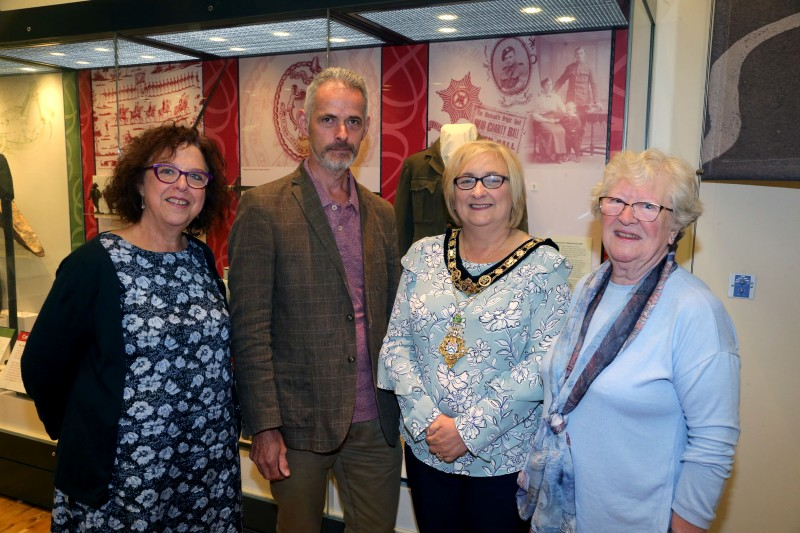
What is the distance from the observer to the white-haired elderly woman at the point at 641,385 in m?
1.34

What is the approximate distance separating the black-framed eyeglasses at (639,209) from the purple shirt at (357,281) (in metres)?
0.86

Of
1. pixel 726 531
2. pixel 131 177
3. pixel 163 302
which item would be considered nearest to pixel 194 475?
pixel 163 302

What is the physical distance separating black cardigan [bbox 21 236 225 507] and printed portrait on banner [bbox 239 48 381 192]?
4.45ft

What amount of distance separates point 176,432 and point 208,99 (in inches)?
74.5

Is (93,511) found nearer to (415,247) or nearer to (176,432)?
(176,432)

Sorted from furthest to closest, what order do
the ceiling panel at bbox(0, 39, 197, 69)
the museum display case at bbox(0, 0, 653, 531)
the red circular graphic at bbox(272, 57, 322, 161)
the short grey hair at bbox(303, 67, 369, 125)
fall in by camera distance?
the ceiling panel at bbox(0, 39, 197, 69) < the red circular graphic at bbox(272, 57, 322, 161) < the museum display case at bbox(0, 0, 653, 531) < the short grey hair at bbox(303, 67, 369, 125)

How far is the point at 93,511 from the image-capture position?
1.67 meters

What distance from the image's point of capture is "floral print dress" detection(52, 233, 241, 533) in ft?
5.42

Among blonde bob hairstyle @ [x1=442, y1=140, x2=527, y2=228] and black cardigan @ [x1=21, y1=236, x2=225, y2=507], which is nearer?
black cardigan @ [x1=21, y1=236, x2=225, y2=507]

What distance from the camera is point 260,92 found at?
2.98 m

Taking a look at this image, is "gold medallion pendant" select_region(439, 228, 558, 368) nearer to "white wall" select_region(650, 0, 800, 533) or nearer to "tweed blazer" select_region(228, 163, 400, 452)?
"tweed blazer" select_region(228, 163, 400, 452)

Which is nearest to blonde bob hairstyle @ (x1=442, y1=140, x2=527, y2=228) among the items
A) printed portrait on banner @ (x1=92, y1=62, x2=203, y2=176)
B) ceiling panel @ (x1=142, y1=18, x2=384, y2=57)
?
ceiling panel @ (x1=142, y1=18, x2=384, y2=57)

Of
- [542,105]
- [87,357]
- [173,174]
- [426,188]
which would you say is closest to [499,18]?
[542,105]

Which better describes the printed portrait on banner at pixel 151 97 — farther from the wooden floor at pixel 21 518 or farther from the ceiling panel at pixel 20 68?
the wooden floor at pixel 21 518
